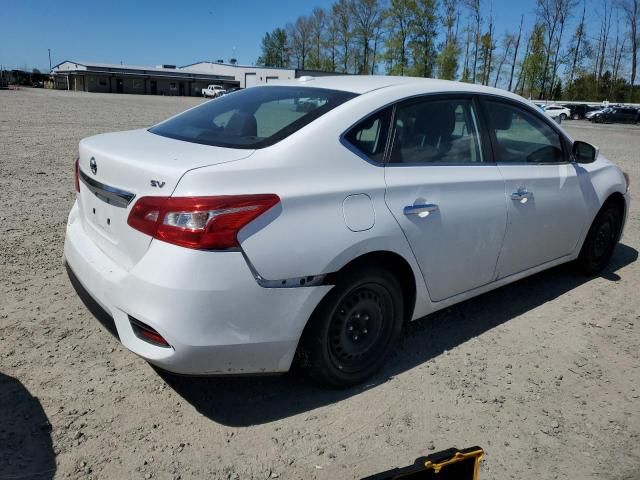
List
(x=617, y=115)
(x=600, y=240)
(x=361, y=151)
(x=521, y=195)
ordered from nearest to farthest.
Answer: (x=361, y=151)
(x=521, y=195)
(x=600, y=240)
(x=617, y=115)

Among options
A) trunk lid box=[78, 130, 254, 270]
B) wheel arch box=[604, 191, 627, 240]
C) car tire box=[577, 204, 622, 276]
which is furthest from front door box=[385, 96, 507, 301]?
wheel arch box=[604, 191, 627, 240]

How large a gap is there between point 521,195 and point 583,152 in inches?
44.2

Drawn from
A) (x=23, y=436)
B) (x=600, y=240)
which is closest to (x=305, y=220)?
(x=23, y=436)

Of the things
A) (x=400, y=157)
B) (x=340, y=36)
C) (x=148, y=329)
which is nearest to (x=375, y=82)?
(x=400, y=157)

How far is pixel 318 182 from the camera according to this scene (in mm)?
2557

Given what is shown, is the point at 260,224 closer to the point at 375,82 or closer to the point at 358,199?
the point at 358,199

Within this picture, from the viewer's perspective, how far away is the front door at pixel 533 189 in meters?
3.61

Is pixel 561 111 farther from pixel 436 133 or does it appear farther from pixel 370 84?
pixel 370 84

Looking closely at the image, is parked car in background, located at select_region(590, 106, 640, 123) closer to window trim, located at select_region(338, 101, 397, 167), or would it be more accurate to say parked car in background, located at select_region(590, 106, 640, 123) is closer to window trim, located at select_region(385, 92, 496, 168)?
window trim, located at select_region(385, 92, 496, 168)

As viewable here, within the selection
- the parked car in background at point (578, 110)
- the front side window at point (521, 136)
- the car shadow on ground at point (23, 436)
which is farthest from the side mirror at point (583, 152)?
the parked car in background at point (578, 110)

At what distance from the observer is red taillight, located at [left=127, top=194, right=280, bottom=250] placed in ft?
7.32

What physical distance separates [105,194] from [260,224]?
91 centimetres

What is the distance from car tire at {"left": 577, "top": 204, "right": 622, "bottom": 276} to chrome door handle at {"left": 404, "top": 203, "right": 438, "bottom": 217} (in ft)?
7.62

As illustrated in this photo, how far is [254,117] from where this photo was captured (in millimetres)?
3076
